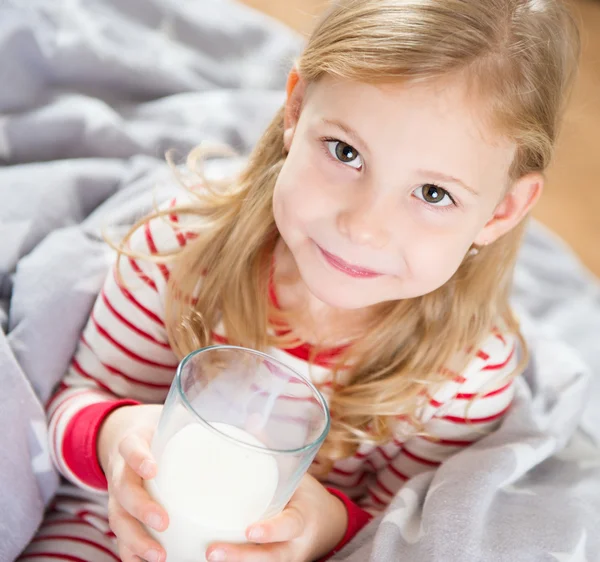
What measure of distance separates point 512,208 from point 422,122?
0.18 m

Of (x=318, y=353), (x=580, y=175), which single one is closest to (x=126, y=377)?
(x=318, y=353)

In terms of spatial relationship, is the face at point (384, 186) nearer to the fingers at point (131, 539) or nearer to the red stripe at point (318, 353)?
the red stripe at point (318, 353)

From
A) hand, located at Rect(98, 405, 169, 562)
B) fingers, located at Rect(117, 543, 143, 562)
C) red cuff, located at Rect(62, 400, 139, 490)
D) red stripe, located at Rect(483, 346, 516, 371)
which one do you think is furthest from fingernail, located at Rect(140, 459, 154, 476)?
red stripe, located at Rect(483, 346, 516, 371)

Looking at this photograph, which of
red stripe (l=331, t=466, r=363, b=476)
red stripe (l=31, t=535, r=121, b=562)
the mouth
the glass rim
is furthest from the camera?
red stripe (l=331, t=466, r=363, b=476)

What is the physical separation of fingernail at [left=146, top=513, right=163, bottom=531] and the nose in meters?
0.29

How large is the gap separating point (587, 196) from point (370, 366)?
4.09 feet

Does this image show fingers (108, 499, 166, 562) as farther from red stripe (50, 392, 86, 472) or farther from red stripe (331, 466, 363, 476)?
red stripe (331, 466, 363, 476)

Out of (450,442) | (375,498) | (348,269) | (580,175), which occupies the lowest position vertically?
(580,175)

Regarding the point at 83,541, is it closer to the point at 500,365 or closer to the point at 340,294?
the point at 340,294

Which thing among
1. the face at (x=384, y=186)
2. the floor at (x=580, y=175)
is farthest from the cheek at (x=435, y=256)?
the floor at (x=580, y=175)

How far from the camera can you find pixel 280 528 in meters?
0.69

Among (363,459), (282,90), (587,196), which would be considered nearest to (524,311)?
(363,459)

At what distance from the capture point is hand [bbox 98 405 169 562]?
67 centimetres

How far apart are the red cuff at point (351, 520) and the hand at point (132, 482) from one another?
0.72 feet
